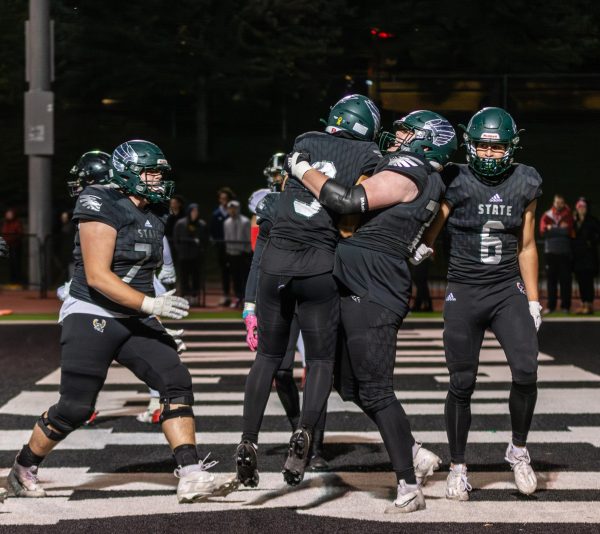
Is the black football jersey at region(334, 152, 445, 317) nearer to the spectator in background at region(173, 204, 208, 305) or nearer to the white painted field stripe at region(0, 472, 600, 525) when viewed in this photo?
the white painted field stripe at region(0, 472, 600, 525)

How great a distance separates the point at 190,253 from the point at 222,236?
1082 mm

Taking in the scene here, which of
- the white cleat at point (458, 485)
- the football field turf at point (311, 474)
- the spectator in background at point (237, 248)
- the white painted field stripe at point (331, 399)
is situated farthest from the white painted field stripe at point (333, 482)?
the spectator in background at point (237, 248)

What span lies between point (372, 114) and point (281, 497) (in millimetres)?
2072

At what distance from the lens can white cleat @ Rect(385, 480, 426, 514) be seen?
5945 millimetres

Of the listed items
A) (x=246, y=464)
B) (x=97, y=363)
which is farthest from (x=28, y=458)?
(x=246, y=464)

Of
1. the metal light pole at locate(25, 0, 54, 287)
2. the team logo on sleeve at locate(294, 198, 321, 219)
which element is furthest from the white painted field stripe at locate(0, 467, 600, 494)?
the metal light pole at locate(25, 0, 54, 287)

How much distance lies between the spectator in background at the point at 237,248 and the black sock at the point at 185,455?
44.0 feet

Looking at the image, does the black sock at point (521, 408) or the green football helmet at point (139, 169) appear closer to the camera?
the green football helmet at point (139, 169)

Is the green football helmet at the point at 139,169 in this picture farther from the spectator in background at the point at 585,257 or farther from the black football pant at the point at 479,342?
the spectator in background at the point at 585,257

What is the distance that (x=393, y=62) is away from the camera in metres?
41.3

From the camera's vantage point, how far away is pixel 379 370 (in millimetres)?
5898

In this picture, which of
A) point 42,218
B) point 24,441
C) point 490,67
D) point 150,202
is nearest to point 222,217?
point 42,218

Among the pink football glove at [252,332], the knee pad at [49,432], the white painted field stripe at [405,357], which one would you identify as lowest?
the white painted field stripe at [405,357]

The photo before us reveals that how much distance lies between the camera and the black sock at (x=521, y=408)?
6.50 m
